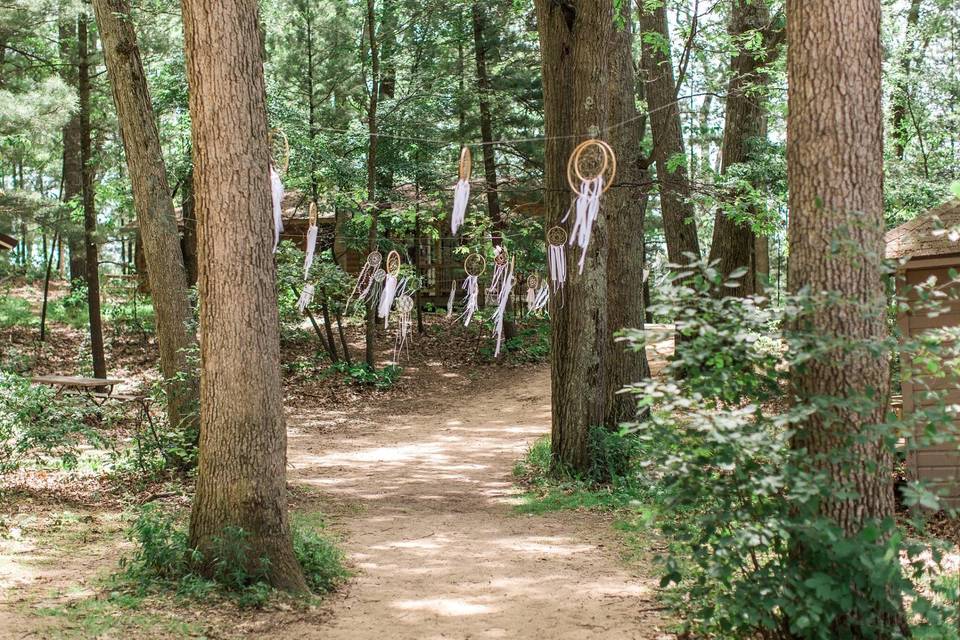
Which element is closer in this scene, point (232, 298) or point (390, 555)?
point (232, 298)

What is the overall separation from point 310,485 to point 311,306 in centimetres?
884

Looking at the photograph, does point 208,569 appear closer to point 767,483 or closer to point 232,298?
point 232,298

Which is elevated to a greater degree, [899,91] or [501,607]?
[899,91]

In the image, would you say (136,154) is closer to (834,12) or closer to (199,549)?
(199,549)

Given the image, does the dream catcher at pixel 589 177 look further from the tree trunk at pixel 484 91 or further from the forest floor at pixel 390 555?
the tree trunk at pixel 484 91

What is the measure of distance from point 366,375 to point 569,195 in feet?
31.8

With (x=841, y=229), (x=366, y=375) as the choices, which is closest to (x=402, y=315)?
(x=366, y=375)

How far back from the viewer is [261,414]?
585cm

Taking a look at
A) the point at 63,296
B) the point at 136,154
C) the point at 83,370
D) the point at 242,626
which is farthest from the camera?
the point at 63,296

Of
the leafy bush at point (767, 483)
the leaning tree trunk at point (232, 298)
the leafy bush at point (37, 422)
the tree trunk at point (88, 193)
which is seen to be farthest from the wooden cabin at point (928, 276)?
the tree trunk at point (88, 193)

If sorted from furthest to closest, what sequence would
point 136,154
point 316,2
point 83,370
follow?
point 316,2 < point 83,370 < point 136,154

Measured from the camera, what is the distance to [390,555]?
7195mm

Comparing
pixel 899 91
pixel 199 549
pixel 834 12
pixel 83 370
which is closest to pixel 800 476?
pixel 834 12

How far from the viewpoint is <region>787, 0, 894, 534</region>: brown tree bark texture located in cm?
434
